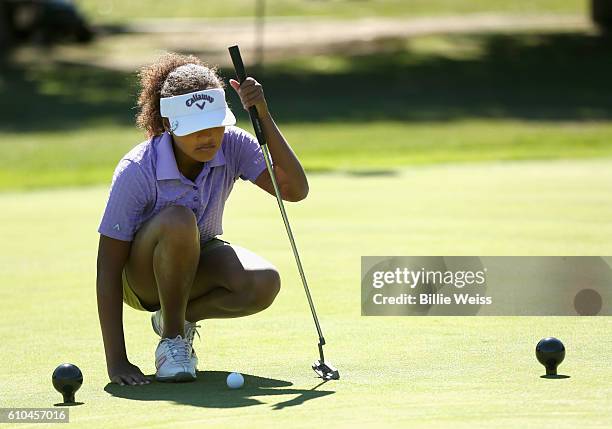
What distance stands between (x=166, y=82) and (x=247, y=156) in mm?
608

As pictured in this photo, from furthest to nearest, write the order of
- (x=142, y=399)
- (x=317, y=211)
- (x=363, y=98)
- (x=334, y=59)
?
(x=334, y=59) → (x=363, y=98) → (x=317, y=211) → (x=142, y=399)

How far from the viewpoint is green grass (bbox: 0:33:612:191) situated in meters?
20.8

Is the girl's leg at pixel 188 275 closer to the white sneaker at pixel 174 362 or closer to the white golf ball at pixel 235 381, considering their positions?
the white sneaker at pixel 174 362

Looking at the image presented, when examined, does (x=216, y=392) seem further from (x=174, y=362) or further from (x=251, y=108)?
(x=251, y=108)

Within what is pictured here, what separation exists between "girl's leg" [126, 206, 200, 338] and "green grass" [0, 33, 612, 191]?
10.7 m

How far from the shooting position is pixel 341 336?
689cm

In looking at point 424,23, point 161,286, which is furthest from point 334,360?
point 424,23

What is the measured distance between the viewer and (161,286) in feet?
19.6

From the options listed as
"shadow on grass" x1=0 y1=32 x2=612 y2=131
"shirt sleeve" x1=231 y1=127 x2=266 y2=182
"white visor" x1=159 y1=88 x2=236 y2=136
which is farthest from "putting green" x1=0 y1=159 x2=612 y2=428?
"shadow on grass" x1=0 y1=32 x2=612 y2=131

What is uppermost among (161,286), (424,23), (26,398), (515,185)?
(424,23)

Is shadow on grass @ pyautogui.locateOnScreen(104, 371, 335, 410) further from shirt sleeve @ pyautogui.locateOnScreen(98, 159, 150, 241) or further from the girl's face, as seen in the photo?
the girl's face

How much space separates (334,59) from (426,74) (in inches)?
137

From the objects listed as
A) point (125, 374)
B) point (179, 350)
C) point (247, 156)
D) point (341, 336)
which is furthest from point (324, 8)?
point (125, 374)

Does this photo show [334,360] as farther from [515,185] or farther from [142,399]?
[515,185]
